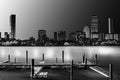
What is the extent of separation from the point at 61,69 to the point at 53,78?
4.72 m

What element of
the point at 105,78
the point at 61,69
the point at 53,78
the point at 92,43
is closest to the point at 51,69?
the point at 61,69

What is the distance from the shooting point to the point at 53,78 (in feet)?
61.5

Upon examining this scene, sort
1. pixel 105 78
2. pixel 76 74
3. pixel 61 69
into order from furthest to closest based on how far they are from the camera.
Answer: pixel 61 69 → pixel 76 74 → pixel 105 78

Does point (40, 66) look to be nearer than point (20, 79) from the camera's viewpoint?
No

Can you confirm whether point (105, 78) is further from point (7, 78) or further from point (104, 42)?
point (104, 42)

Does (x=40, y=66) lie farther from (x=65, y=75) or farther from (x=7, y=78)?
(x=7, y=78)

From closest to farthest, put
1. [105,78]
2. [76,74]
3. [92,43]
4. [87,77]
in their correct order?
[105,78] < [87,77] < [76,74] < [92,43]

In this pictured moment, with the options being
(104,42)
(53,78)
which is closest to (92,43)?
(104,42)

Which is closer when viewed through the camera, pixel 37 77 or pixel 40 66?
pixel 37 77

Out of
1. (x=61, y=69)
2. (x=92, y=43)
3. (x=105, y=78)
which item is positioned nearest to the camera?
(x=105, y=78)

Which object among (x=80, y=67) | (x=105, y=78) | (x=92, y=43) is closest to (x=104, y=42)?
(x=92, y=43)

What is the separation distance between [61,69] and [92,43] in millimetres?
74528

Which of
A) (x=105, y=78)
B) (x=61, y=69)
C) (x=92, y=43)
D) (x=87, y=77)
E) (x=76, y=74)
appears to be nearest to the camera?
(x=105, y=78)

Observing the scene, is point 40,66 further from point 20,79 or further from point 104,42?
point 104,42
